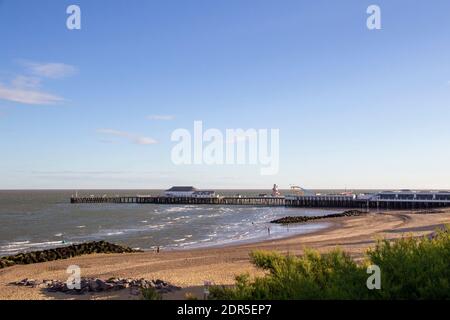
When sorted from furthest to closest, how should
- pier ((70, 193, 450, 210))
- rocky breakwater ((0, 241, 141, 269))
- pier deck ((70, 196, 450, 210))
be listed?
pier deck ((70, 196, 450, 210)) < pier ((70, 193, 450, 210)) < rocky breakwater ((0, 241, 141, 269))

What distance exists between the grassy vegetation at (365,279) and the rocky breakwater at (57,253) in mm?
26571

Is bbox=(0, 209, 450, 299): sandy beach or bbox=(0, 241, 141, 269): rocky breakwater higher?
bbox=(0, 209, 450, 299): sandy beach

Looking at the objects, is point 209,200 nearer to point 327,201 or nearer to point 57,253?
point 327,201

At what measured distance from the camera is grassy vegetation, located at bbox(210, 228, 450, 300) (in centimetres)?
861

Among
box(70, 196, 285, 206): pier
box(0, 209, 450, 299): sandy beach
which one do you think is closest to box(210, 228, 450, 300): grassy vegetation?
box(0, 209, 450, 299): sandy beach

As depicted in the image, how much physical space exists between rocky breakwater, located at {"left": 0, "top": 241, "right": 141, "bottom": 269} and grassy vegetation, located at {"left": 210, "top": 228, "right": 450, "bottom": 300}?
2657 centimetres

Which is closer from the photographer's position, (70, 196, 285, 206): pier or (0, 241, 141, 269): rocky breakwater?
(0, 241, 141, 269): rocky breakwater

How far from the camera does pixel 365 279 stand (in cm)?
941

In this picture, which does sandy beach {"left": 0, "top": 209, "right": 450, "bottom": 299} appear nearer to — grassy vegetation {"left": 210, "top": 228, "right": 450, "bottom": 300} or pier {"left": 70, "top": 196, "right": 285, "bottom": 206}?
grassy vegetation {"left": 210, "top": 228, "right": 450, "bottom": 300}

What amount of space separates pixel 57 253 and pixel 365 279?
31.5 meters

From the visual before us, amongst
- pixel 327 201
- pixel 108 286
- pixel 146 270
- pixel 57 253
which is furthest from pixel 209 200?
pixel 108 286

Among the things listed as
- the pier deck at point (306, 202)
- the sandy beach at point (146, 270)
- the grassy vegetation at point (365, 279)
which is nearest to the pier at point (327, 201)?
the pier deck at point (306, 202)

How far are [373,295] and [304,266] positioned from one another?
260cm
